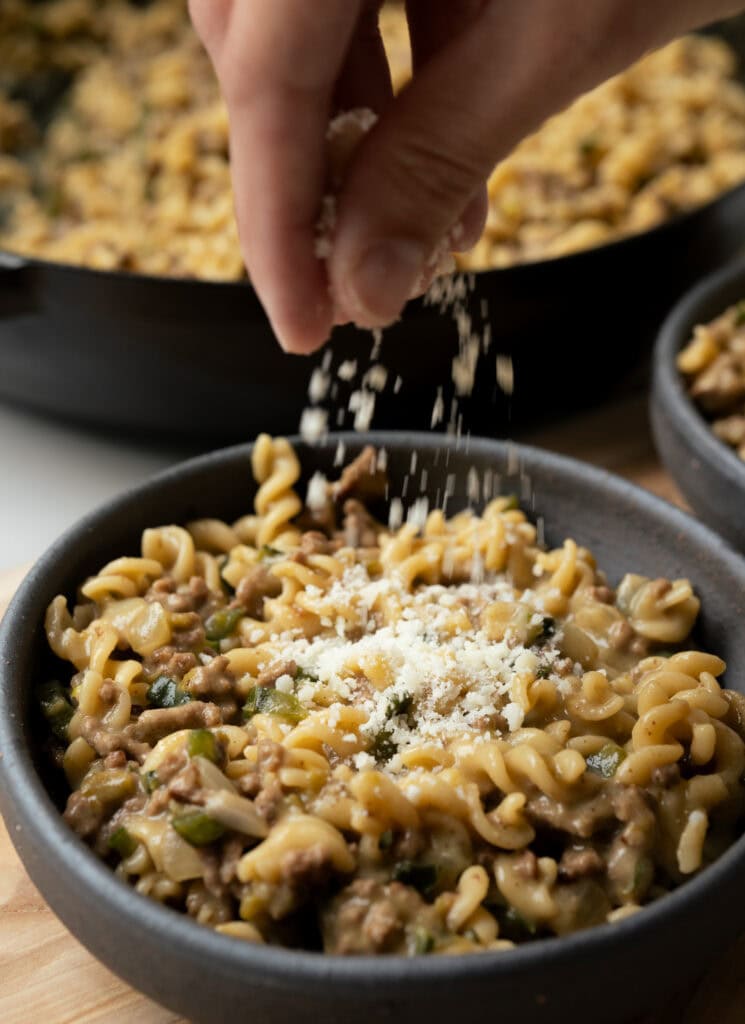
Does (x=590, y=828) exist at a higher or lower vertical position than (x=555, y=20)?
lower

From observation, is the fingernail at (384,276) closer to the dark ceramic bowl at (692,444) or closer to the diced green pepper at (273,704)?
the diced green pepper at (273,704)

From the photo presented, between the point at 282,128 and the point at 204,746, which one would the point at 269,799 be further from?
the point at 282,128

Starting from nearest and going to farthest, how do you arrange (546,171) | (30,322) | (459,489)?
(459,489), (30,322), (546,171)

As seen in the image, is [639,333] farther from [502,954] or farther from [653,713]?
[502,954]

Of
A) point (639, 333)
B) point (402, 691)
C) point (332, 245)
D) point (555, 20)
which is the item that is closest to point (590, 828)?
point (402, 691)

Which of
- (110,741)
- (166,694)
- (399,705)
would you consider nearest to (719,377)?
(399,705)

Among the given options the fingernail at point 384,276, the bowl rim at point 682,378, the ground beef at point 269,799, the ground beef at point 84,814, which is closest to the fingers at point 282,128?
the fingernail at point 384,276

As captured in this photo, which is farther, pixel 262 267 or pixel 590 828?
pixel 590 828
